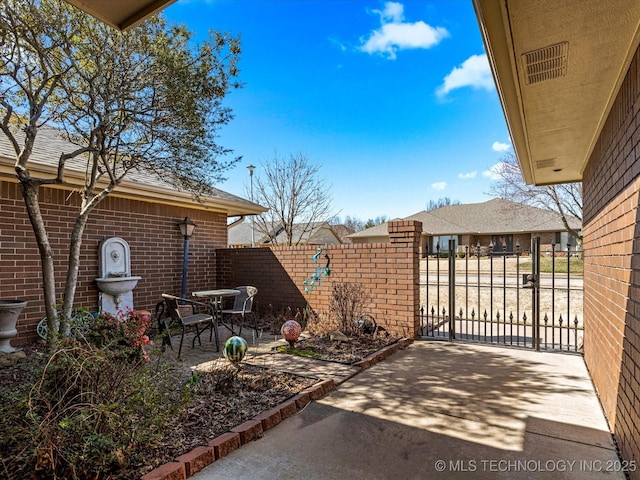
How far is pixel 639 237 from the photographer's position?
6.74 feet

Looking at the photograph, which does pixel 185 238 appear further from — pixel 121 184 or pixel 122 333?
pixel 122 333

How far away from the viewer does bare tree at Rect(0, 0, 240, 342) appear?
381 centimetres

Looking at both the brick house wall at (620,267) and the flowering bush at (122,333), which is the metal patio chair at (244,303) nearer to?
the flowering bush at (122,333)

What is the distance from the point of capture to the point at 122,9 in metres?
2.07

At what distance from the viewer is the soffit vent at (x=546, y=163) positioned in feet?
15.4

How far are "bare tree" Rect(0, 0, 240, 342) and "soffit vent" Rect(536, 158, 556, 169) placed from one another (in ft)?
13.8

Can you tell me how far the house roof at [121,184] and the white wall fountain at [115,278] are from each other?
93 cm

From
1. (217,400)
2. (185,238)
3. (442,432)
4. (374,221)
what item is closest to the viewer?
(442,432)

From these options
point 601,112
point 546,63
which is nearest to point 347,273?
point 601,112

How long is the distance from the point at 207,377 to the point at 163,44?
12.9 ft

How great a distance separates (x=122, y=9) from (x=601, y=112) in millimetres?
3685

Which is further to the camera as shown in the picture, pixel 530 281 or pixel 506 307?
pixel 506 307

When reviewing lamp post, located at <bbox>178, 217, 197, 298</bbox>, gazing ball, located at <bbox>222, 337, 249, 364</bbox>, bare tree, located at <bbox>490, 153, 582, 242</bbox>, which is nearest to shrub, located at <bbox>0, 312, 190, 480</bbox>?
gazing ball, located at <bbox>222, 337, 249, 364</bbox>

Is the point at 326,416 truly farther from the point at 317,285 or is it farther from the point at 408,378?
the point at 317,285
